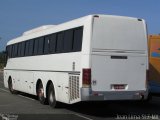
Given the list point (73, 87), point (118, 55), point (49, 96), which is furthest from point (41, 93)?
point (118, 55)

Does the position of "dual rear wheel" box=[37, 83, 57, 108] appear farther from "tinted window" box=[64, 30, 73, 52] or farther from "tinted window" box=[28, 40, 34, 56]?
"tinted window" box=[28, 40, 34, 56]

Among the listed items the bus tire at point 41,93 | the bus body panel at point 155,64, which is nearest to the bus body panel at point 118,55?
the bus body panel at point 155,64

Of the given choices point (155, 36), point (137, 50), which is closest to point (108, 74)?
point (137, 50)

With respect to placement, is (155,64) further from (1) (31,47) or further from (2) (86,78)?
(1) (31,47)

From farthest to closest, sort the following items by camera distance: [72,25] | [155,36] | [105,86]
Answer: [155,36] → [72,25] → [105,86]

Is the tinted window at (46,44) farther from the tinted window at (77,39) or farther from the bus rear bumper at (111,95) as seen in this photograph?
the bus rear bumper at (111,95)

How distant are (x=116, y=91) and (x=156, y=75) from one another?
3.69 metres

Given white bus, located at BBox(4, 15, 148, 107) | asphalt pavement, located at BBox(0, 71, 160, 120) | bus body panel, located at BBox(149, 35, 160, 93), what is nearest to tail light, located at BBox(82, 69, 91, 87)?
white bus, located at BBox(4, 15, 148, 107)

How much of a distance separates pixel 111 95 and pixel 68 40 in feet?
8.55

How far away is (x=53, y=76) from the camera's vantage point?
52.7ft

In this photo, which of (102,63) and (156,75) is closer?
(102,63)

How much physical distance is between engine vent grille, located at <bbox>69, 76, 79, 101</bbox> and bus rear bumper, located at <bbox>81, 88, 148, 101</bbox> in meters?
0.47

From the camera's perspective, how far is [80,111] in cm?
1548

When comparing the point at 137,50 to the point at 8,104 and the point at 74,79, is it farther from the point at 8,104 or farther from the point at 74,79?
the point at 8,104
